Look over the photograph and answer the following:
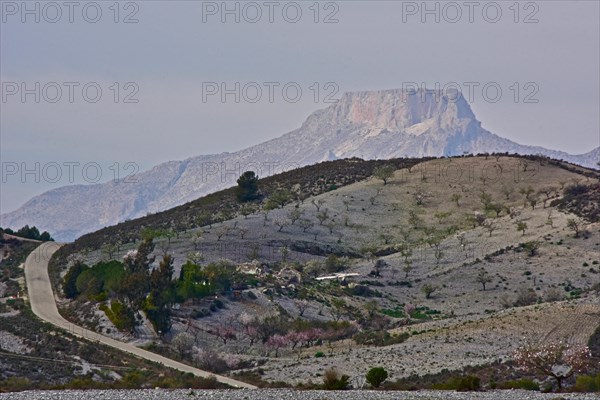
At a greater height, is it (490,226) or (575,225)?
(490,226)

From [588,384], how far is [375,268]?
161 ft

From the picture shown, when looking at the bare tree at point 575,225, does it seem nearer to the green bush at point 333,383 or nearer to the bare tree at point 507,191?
the bare tree at point 507,191

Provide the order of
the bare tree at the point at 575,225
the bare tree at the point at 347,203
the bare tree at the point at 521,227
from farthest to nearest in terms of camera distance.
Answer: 1. the bare tree at the point at 347,203
2. the bare tree at the point at 521,227
3. the bare tree at the point at 575,225

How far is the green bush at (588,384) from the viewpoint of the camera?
3997 centimetres

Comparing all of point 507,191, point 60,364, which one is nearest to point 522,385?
point 60,364

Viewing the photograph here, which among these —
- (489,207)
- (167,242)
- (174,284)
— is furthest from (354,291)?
(489,207)

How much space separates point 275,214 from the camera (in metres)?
106

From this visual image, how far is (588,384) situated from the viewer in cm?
4056

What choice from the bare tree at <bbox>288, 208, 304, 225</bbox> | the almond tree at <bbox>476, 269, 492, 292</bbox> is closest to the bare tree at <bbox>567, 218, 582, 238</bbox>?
the almond tree at <bbox>476, 269, 492, 292</bbox>

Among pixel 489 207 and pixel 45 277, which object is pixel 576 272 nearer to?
pixel 489 207

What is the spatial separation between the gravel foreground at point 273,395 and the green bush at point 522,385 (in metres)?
2.72

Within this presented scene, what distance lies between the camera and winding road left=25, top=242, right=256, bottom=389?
181 feet

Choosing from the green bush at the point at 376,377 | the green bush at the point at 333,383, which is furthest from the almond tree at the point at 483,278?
the green bush at the point at 333,383

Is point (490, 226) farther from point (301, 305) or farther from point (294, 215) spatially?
point (301, 305)
